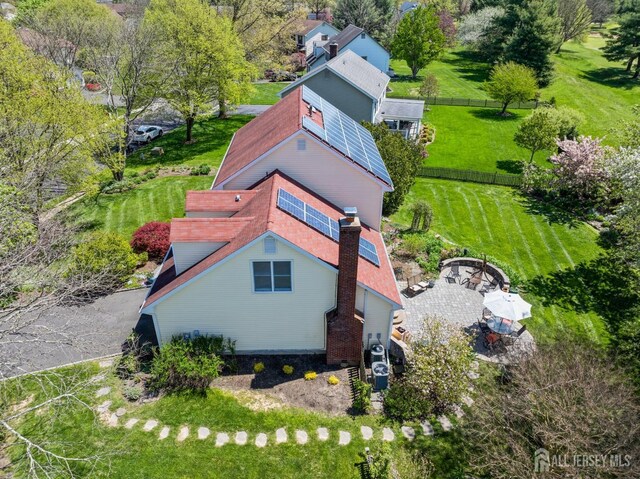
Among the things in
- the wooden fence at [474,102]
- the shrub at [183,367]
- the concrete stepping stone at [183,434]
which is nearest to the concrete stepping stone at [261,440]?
the concrete stepping stone at [183,434]

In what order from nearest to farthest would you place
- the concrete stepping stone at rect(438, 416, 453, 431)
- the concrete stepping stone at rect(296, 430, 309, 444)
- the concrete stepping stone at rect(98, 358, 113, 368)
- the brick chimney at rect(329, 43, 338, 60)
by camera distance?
1. the concrete stepping stone at rect(296, 430, 309, 444)
2. the concrete stepping stone at rect(438, 416, 453, 431)
3. the concrete stepping stone at rect(98, 358, 113, 368)
4. the brick chimney at rect(329, 43, 338, 60)

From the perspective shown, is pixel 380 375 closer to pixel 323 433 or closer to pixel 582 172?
pixel 323 433

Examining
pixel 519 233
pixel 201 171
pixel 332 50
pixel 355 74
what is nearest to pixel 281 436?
pixel 519 233

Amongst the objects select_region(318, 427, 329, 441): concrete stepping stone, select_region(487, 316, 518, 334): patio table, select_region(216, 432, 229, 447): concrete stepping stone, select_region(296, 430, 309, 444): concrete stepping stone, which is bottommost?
select_region(216, 432, 229, 447): concrete stepping stone

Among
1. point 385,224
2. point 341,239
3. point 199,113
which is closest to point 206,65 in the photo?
point 199,113

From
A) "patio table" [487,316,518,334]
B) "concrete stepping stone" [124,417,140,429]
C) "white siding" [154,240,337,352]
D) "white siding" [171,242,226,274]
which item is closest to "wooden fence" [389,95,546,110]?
"patio table" [487,316,518,334]

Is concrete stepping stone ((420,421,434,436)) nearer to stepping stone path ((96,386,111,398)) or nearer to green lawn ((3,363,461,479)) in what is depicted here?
green lawn ((3,363,461,479))
